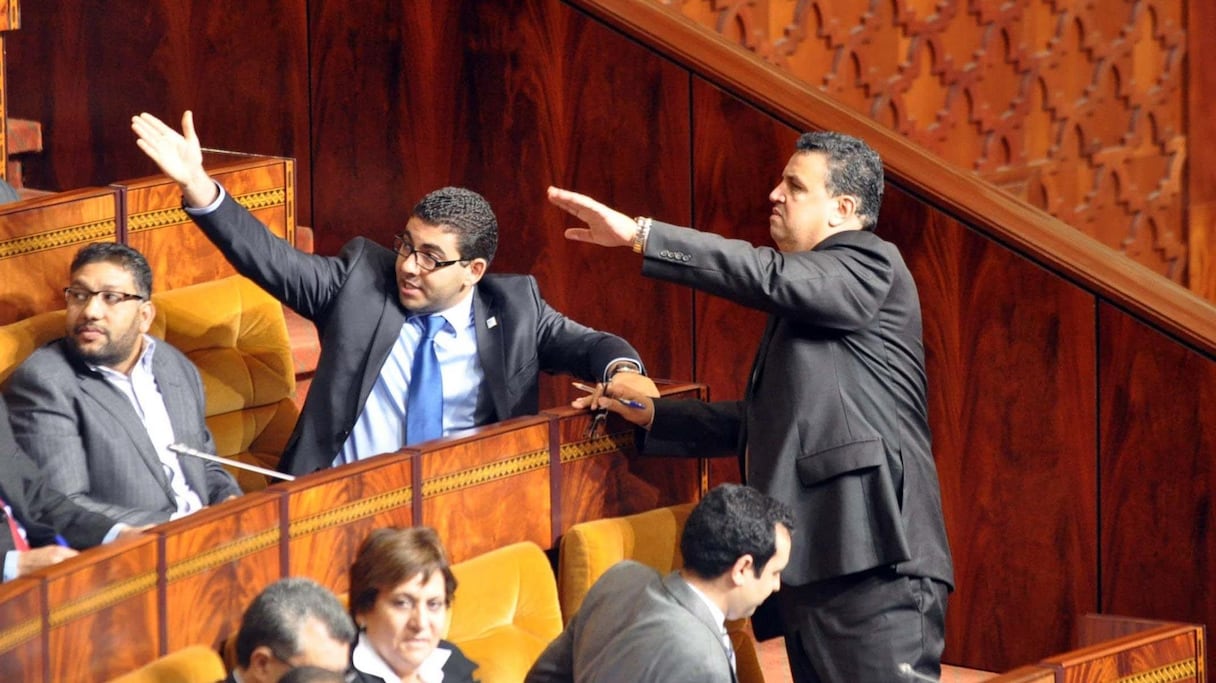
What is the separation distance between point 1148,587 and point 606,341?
597 mm

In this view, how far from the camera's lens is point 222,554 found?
56.4 inches

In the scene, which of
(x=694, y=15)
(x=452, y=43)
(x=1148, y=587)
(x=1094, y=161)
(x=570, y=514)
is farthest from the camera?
(x=1094, y=161)

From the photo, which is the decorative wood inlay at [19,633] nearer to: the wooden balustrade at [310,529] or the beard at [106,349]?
the wooden balustrade at [310,529]

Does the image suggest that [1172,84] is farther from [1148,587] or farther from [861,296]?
[861,296]

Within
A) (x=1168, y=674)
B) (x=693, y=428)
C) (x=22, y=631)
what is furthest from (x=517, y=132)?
(x=22, y=631)

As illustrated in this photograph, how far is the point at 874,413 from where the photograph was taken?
1.57 metres

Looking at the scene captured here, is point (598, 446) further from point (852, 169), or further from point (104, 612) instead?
point (104, 612)

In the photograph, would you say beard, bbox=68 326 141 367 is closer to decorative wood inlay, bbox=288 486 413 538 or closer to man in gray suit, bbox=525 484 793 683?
decorative wood inlay, bbox=288 486 413 538

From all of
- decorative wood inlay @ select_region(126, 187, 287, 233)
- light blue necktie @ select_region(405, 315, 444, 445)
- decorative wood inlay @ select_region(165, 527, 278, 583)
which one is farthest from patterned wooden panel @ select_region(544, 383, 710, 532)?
decorative wood inlay @ select_region(126, 187, 287, 233)

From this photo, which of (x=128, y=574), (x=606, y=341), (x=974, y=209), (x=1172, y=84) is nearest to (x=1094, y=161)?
(x=1172, y=84)

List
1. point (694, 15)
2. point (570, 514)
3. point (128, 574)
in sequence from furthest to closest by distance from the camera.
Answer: point (694, 15) → point (570, 514) → point (128, 574)

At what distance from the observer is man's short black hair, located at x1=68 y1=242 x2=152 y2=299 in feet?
5.74

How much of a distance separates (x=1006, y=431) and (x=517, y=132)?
26.5 inches

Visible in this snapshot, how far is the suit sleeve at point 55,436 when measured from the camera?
5.44ft
